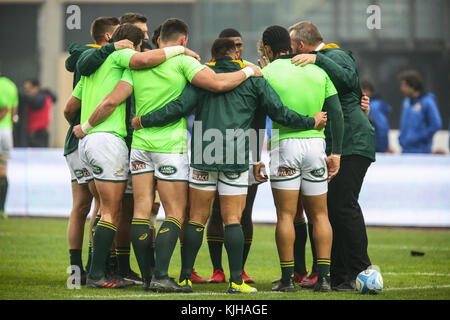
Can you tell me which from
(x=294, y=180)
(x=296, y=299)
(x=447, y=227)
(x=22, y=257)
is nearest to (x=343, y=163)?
(x=294, y=180)

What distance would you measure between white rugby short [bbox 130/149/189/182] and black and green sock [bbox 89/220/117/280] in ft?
1.74

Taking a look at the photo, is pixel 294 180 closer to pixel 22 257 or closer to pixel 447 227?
pixel 22 257

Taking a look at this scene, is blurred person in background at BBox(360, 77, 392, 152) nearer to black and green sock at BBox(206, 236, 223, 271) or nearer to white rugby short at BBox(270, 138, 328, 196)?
black and green sock at BBox(206, 236, 223, 271)

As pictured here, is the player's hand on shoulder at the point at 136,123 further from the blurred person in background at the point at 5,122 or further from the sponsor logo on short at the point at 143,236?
the blurred person in background at the point at 5,122

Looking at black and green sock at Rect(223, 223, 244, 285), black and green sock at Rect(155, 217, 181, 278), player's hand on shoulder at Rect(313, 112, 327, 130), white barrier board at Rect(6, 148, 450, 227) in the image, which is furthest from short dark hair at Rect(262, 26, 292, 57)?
white barrier board at Rect(6, 148, 450, 227)

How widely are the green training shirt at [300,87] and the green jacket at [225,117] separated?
0.50ft

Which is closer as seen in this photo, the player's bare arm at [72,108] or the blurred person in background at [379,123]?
the player's bare arm at [72,108]

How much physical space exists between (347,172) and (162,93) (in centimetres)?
182

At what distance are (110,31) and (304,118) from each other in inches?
83.9

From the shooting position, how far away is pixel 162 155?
22.0 feet

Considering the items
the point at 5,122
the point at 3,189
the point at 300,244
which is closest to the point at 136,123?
the point at 300,244

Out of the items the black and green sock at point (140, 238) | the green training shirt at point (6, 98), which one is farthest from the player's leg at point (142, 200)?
the green training shirt at point (6, 98)

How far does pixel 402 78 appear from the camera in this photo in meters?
13.6

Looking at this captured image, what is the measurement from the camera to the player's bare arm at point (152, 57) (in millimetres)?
6695
